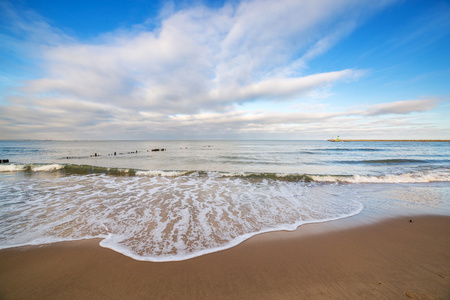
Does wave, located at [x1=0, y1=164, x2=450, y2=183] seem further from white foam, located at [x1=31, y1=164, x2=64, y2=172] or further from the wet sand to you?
the wet sand

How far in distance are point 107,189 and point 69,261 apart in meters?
6.78

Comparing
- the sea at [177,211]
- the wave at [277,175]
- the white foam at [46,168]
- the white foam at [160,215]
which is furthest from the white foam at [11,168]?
the white foam at [160,215]

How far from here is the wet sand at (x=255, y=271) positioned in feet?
8.74

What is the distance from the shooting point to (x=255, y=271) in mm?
3143

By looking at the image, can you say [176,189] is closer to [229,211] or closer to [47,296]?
[229,211]

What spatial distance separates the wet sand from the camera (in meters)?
2.66

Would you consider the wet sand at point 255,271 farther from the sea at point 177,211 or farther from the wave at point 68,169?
the wave at point 68,169

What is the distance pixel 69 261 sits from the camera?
3.46 metres

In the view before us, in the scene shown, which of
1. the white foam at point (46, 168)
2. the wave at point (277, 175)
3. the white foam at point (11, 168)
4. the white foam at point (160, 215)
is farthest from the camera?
the white foam at point (46, 168)

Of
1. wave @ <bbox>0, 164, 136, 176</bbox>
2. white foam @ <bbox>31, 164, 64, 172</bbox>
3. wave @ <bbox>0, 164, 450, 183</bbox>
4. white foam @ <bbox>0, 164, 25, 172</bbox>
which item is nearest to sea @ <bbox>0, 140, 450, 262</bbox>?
wave @ <bbox>0, 164, 450, 183</bbox>

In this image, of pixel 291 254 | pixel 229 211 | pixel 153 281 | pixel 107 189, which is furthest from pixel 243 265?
pixel 107 189

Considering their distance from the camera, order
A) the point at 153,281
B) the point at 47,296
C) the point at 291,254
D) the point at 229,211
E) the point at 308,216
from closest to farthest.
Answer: the point at 47,296, the point at 153,281, the point at 291,254, the point at 308,216, the point at 229,211

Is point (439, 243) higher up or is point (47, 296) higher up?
point (47, 296)

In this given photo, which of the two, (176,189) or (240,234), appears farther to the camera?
(176,189)
